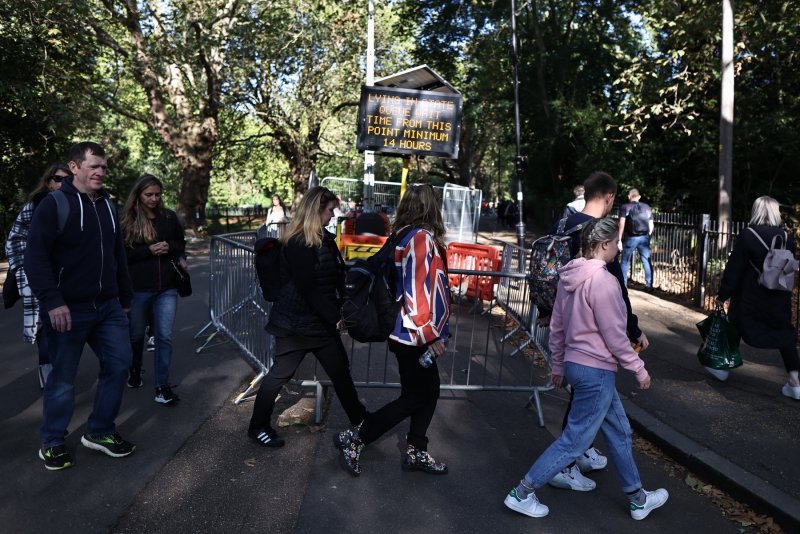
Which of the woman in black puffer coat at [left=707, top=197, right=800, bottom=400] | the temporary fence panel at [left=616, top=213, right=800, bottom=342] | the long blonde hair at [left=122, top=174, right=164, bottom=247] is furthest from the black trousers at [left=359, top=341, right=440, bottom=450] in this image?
the temporary fence panel at [left=616, top=213, right=800, bottom=342]

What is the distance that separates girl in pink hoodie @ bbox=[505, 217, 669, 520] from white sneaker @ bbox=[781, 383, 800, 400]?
2.76 meters

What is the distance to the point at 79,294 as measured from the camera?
3803 millimetres

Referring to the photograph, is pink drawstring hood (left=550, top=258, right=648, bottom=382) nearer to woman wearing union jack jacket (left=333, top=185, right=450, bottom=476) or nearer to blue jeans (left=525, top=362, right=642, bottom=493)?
blue jeans (left=525, top=362, right=642, bottom=493)

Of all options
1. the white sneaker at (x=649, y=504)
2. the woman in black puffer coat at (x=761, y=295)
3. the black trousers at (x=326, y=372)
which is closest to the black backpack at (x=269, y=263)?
the black trousers at (x=326, y=372)

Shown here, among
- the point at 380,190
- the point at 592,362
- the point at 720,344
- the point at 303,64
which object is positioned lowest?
the point at 720,344

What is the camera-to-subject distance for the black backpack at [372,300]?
372 centimetres

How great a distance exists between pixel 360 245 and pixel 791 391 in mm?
7619

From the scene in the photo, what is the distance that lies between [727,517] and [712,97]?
15980mm

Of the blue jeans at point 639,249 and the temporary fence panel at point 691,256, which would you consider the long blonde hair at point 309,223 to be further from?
the blue jeans at point 639,249

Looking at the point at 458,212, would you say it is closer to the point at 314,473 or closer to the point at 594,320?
the point at 314,473

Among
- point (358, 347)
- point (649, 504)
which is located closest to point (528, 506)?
point (649, 504)

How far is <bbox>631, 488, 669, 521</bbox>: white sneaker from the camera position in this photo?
3.60m

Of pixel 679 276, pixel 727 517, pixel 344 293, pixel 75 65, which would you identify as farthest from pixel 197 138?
pixel 727 517

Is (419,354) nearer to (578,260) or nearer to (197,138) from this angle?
(578,260)
